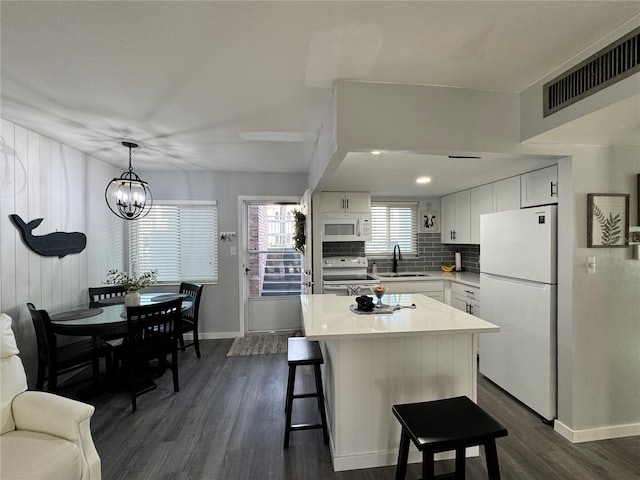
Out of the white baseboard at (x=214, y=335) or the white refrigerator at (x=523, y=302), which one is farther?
the white baseboard at (x=214, y=335)

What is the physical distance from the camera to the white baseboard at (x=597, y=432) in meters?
2.01

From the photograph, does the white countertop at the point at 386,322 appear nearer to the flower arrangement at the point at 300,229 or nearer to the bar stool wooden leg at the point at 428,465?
the bar stool wooden leg at the point at 428,465

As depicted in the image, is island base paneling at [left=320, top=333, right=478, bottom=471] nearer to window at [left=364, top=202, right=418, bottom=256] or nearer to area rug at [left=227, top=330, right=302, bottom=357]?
area rug at [left=227, top=330, right=302, bottom=357]

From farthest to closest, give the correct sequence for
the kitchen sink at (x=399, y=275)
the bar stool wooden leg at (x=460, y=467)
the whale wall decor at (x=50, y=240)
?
the kitchen sink at (x=399, y=275) → the whale wall decor at (x=50, y=240) → the bar stool wooden leg at (x=460, y=467)

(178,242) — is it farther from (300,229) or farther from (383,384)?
(383,384)

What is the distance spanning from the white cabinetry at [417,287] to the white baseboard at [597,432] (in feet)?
6.56

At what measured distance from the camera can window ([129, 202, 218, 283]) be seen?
4.09 meters

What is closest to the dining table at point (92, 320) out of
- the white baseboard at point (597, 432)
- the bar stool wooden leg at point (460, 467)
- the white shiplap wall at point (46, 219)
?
the white shiplap wall at point (46, 219)

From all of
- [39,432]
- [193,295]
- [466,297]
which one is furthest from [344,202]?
[39,432]

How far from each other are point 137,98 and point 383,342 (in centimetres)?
233

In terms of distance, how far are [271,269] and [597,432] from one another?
3.74m

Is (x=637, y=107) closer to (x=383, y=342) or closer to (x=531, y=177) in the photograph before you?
(x=531, y=177)

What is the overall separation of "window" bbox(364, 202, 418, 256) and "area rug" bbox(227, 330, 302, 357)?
1.87 m

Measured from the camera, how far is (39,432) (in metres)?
1.47
